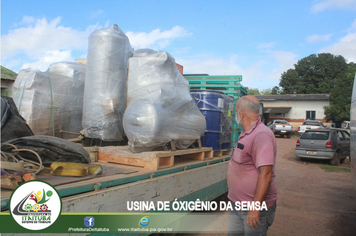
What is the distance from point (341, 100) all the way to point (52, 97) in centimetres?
2850

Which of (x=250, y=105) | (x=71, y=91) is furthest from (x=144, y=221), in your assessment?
Answer: (x=71, y=91)

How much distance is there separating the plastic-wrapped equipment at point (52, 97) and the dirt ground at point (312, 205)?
9.63ft

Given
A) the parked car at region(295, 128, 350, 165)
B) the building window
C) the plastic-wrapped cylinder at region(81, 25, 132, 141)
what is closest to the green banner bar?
the plastic-wrapped cylinder at region(81, 25, 132, 141)

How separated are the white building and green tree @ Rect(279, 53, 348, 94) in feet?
49.1

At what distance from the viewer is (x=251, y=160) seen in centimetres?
227

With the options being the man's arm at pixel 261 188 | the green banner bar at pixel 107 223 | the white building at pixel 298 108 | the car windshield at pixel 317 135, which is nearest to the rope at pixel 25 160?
the green banner bar at pixel 107 223

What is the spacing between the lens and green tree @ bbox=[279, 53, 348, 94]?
4597 cm

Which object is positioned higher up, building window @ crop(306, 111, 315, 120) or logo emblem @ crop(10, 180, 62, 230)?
building window @ crop(306, 111, 315, 120)

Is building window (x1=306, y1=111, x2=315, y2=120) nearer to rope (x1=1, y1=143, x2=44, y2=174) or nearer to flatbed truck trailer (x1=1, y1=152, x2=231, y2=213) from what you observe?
flatbed truck trailer (x1=1, y1=152, x2=231, y2=213)

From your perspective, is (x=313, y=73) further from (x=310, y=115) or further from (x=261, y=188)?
(x=261, y=188)

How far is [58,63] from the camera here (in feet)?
14.3

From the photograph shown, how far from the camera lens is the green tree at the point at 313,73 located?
4597 centimetres

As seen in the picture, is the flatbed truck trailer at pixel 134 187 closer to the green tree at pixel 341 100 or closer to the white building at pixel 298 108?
the green tree at pixel 341 100

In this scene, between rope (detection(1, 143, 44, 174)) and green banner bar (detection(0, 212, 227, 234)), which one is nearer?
green banner bar (detection(0, 212, 227, 234))
